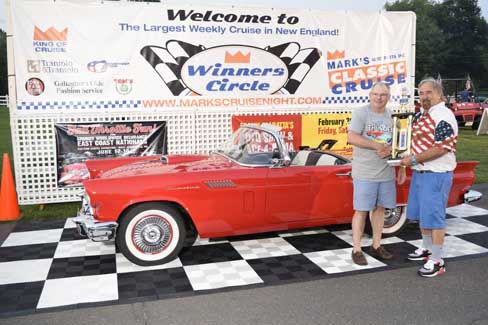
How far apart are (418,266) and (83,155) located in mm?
4998

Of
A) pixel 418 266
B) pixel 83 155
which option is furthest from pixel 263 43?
pixel 418 266

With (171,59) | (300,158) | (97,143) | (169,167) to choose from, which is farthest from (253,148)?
(171,59)

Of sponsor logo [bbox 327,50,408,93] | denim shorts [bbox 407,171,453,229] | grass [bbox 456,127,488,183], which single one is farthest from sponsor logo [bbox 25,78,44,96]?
grass [bbox 456,127,488,183]

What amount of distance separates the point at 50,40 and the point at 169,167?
352cm

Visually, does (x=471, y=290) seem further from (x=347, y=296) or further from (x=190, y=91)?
(x=190, y=91)

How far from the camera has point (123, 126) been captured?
738 cm

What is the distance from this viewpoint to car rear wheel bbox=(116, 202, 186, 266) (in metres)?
4.47

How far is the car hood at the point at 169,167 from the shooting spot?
4754 millimetres

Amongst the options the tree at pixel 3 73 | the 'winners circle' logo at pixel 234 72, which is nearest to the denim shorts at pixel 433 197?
the 'winners circle' logo at pixel 234 72

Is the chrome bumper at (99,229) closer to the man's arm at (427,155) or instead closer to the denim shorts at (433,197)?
the man's arm at (427,155)

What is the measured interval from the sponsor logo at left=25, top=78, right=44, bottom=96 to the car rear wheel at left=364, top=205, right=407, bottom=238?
508 centimetres

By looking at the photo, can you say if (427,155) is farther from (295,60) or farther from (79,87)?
(79,87)

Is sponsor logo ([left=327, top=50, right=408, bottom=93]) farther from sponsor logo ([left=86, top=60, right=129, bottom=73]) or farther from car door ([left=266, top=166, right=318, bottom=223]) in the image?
car door ([left=266, top=166, right=318, bottom=223])

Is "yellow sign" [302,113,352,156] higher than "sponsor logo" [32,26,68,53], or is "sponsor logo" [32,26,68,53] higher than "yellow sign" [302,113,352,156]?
"sponsor logo" [32,26,68,53]
